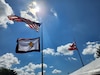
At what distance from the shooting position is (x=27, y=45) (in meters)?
17.8

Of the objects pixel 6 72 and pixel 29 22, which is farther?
pixel 6 72

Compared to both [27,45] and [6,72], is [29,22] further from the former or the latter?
[6,72]

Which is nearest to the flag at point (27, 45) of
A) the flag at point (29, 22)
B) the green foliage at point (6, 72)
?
the flag at point (29, 22)

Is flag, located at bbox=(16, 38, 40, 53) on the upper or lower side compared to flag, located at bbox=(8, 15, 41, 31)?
lower

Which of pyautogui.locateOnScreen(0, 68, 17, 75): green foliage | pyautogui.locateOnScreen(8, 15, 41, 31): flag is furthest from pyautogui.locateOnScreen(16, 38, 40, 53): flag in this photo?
pyautogui.locateOnScreen(0, 68, 17, 75): green foliage

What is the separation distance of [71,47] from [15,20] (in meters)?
16.4

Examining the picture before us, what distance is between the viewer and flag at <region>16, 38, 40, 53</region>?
17.4m

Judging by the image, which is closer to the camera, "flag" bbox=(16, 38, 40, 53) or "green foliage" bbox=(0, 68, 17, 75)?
"flag" bbox=(16, 38, 40, 53)

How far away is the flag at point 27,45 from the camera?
17391 millimetres

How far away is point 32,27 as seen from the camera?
19.7 metres

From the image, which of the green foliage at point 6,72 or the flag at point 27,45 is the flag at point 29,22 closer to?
the flag at point 27,45

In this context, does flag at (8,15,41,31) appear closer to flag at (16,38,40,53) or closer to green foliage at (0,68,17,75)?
flag at (16,38,40,53)

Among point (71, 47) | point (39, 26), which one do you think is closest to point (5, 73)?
point (71, 47)

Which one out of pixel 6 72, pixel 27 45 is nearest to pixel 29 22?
pixel 27 45
